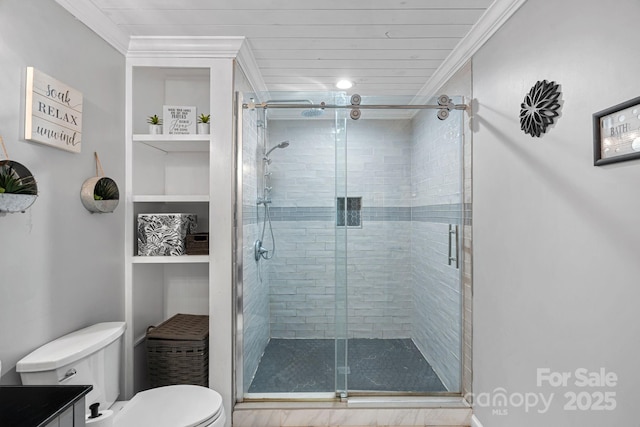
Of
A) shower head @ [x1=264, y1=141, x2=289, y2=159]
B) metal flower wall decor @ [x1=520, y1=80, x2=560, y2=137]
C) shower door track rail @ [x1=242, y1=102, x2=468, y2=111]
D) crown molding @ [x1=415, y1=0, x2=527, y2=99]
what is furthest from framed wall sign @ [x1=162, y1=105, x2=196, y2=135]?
metal flower wall decor @ [x1=520, y1=80, x2=560, y2=137]

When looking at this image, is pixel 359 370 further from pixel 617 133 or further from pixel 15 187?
pixel 15 187

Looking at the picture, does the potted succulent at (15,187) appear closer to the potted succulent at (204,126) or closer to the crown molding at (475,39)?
the potted succulent at (204,126)

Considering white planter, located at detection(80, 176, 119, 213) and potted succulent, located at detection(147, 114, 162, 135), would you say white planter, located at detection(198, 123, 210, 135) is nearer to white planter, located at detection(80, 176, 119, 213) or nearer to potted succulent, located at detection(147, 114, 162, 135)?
potted succulent, located at detection(147, 114, 162, 135)

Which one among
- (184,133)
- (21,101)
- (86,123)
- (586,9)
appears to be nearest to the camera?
(586,9)

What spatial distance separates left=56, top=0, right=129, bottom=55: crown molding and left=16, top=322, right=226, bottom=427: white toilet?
1.51m

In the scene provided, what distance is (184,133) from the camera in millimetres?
2283

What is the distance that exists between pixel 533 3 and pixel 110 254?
2.42m

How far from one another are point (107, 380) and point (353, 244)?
153cm

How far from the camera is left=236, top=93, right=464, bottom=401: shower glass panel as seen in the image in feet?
7.59

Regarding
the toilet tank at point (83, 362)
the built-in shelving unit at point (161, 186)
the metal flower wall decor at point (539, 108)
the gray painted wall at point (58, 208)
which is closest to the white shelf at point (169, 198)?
the built-in shelving unit at point (161, 186)

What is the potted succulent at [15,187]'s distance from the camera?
4.06ft

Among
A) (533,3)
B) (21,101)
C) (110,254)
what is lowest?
(110,254)

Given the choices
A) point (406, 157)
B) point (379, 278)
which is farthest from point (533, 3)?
point (379, 278)

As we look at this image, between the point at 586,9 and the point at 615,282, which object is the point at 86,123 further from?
the point at 615,282
